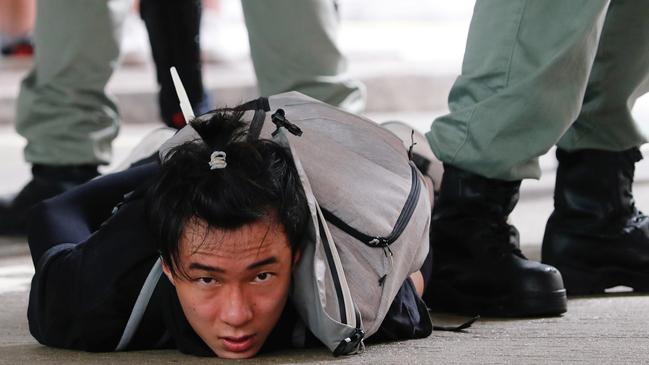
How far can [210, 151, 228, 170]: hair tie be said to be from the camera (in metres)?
1.48

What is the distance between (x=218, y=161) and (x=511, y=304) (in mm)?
494

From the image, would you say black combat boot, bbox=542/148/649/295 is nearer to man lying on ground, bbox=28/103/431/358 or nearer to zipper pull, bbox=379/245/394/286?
man lying on ground, bbox=28/103/431/358

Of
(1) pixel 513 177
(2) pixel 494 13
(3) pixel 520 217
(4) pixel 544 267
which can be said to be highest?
(2) pixel 494 13

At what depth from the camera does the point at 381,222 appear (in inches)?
61.9

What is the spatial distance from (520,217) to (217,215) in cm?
137

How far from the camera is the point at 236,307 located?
57.6 inches

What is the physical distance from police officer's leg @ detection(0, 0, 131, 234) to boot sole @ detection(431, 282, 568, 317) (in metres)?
1.02

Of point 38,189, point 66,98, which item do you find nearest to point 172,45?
point 66,98

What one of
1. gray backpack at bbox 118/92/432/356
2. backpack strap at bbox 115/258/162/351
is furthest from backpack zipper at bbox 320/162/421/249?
backpack strap at bbox 115/258/162/351

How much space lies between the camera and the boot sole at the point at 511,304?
68.9 inches

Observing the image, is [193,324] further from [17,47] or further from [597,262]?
[17,47]

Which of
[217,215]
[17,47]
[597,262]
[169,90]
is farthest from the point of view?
[17,47]

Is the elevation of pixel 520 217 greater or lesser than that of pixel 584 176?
lesser

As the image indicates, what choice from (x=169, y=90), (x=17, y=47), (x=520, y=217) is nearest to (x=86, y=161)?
(x=169, y=90)
